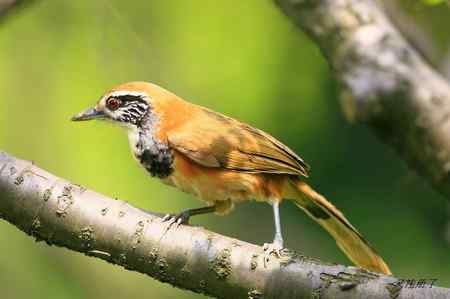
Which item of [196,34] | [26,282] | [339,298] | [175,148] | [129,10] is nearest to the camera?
[339,298]

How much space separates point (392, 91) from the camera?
185 inches

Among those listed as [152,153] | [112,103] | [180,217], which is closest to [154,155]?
[152,153]

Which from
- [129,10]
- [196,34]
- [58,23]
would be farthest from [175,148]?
[196,34]

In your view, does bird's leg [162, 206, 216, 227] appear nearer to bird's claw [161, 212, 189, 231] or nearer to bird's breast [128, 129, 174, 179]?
bird's claw [161, 212, 189, 231]

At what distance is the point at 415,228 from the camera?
32.4 ft

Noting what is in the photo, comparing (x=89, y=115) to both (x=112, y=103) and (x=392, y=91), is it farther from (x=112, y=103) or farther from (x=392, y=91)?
(x=392, y=91)

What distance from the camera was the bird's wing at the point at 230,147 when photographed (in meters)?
5.15

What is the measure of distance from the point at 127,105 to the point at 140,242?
176cm

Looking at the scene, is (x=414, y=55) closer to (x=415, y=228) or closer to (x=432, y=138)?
(x=432, y=138)

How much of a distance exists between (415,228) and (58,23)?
4161 mm

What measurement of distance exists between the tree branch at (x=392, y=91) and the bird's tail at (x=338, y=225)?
54cm

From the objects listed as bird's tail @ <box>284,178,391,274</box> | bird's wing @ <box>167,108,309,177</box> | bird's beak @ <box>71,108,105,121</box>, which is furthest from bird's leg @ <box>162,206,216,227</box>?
bird's beak @ <box>71,108,105,121</box>

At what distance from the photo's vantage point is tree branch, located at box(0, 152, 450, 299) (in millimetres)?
3629

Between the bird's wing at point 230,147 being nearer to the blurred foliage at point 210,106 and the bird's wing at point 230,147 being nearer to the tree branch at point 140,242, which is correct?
the tree branch at point 140,242
